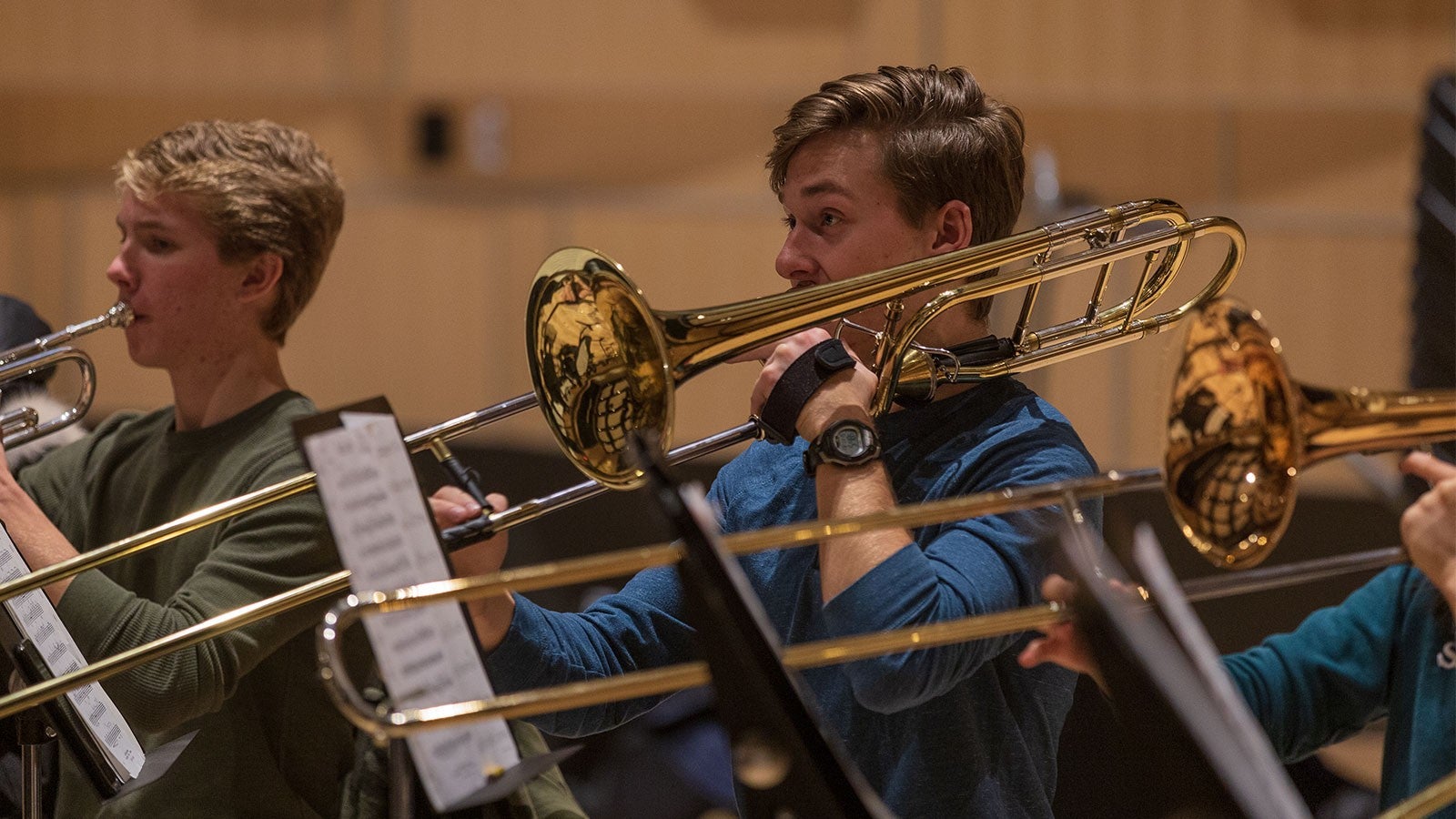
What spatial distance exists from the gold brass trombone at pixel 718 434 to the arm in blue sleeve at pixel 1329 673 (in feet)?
1.11

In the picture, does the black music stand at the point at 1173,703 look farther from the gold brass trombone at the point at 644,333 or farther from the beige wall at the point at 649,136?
the beige wall at the point at 649,136

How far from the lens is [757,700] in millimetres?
1185

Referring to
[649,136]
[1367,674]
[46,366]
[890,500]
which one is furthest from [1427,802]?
[649,136]

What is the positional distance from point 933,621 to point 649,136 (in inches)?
147

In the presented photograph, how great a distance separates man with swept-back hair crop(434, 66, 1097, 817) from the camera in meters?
1.58

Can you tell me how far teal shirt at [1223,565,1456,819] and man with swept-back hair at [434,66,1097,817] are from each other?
0.73ft

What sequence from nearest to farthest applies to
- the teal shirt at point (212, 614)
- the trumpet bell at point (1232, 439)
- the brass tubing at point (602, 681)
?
1. the brass tubing at point (602, 681)
2. the trumpet bell at point (1232, 439)
3. the teal shirt at point (212, 614)

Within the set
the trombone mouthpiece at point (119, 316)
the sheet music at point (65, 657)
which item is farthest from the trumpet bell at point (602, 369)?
the trombone mouthpiece at point (119, 316)

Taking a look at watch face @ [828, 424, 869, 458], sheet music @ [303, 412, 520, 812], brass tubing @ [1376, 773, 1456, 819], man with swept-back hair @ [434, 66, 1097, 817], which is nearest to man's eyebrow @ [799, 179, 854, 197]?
man with swept-back hair @ [434, 66, 1097, 817]

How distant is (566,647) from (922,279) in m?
A: 0.60

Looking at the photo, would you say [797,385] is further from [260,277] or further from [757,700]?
[260,277]

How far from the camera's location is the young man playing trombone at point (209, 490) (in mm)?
2021

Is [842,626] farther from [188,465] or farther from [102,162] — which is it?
[102,162]

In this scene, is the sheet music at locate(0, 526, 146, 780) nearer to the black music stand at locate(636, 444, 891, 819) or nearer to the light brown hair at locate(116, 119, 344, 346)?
the light brown hair at locate(116, 119, 344, 346)
